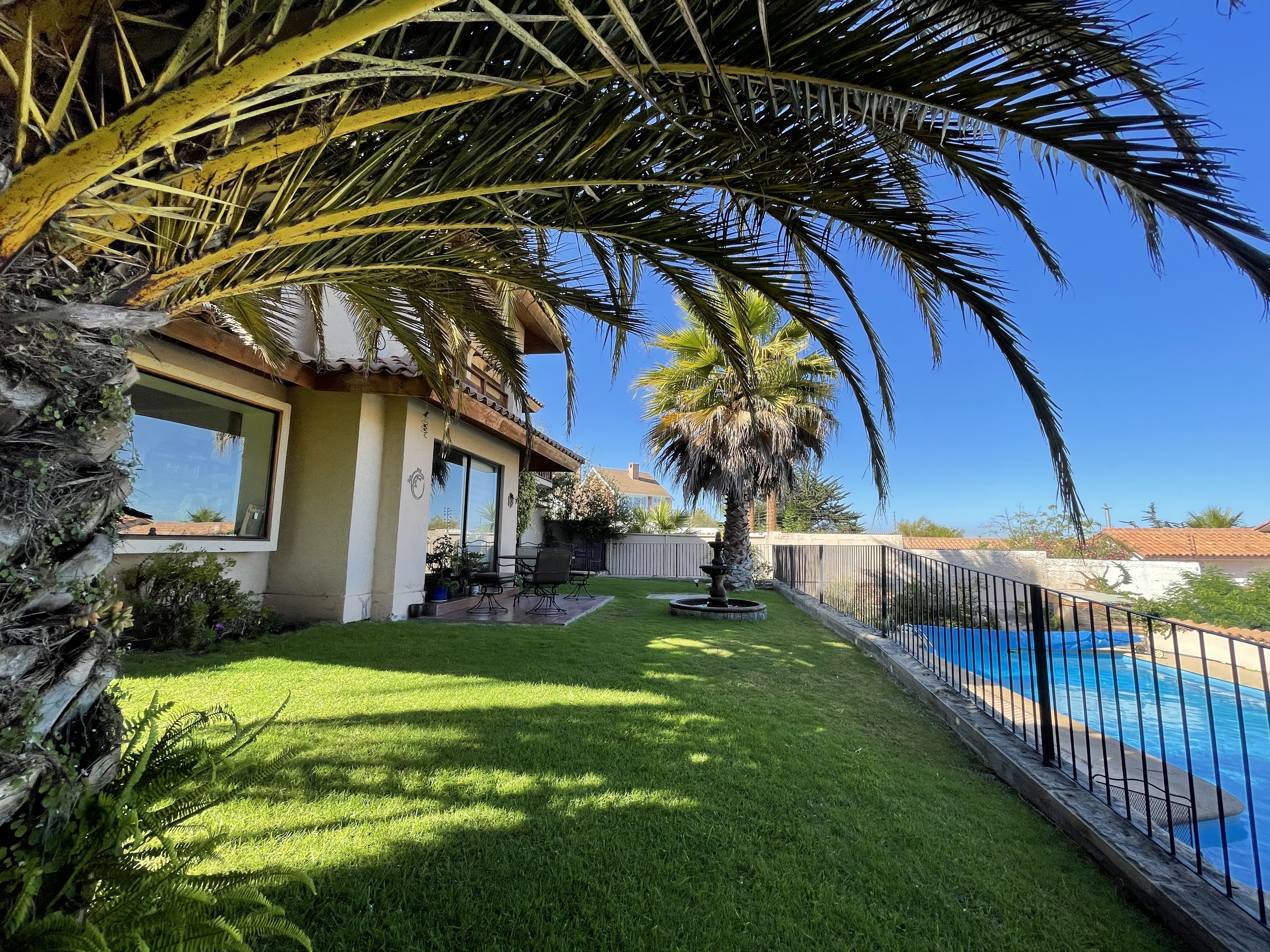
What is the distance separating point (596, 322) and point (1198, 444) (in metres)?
99.7

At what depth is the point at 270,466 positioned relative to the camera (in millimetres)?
6934

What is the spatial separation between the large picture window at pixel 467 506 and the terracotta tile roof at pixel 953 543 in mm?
14586

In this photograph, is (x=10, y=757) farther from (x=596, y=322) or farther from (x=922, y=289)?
(x=922, y=289)

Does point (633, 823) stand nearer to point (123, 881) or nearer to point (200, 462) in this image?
point (123, 881)

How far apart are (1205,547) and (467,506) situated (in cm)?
3012

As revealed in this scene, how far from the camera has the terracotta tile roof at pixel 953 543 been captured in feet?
66.3

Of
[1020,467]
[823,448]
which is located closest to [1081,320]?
[1020,467]

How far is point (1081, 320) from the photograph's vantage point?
47438mm

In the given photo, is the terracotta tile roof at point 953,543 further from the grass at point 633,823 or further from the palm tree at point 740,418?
the grass at point 633,823

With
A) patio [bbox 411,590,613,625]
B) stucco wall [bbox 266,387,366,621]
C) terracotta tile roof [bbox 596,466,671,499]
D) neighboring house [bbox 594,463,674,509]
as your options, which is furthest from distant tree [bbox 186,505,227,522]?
terracotta tile roof [bbox 596,466,671,499]

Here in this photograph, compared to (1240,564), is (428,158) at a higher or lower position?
higher

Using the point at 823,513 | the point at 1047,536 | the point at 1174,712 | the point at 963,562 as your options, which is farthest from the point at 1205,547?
the point at 1174,712

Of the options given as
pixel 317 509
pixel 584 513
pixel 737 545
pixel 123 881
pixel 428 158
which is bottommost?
pixel 123 881

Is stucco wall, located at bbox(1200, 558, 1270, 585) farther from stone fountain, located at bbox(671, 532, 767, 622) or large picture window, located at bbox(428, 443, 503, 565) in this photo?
large picture window, located at bbox(428, 443, 503, 565)
